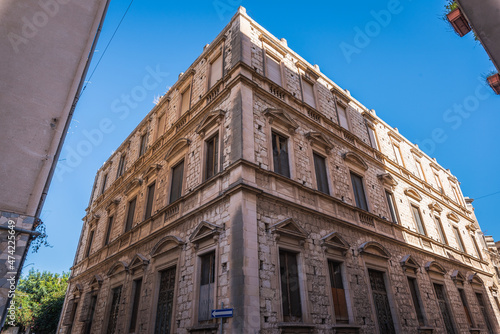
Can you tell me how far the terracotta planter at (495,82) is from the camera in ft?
22.2

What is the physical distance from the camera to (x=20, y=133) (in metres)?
3.90

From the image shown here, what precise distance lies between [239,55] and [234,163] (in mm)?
4399

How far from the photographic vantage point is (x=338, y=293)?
890cm

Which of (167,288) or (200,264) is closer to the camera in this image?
(200,264)

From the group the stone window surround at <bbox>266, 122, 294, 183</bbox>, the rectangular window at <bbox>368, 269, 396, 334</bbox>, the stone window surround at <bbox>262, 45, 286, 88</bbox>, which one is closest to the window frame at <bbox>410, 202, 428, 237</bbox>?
the rectangular window at <bbox>368, 269, 396, 334</bbox>

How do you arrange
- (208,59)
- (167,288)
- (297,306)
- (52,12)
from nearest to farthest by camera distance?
1. (52,12)
2. (297,306)
3. (167,288)
4. (208,59)

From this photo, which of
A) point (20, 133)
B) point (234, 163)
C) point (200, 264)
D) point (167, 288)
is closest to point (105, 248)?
point (167, 288)

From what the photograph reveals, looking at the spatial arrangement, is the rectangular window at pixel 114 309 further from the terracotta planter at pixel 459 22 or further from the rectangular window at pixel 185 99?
the terracotta planter at pixel 459 22

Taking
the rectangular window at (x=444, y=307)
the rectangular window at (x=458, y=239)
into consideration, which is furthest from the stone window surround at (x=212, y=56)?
the rectangular window at (x=458, y=239)

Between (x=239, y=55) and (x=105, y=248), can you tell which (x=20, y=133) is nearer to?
(x=239, y=55)

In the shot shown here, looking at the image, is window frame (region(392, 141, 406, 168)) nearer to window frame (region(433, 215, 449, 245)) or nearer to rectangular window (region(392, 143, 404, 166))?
rectangular window (region(392, 143, 404, 166))

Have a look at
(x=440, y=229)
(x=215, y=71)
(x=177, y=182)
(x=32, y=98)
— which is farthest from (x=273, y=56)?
(x=440, y=229)

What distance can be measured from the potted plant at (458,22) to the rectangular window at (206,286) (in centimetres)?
808

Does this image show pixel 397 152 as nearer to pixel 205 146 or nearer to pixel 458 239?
pixel 458 239
